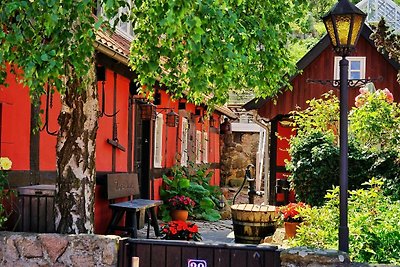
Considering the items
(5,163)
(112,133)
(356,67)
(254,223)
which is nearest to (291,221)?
(254,223)

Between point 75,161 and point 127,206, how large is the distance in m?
3.33

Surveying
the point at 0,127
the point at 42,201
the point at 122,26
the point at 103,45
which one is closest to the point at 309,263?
the point at 42,201

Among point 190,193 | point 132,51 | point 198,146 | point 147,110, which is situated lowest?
point 190,193

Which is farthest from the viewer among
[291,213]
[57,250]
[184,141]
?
[184,141]

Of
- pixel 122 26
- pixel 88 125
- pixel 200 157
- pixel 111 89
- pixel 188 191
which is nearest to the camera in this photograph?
pixel 88 125

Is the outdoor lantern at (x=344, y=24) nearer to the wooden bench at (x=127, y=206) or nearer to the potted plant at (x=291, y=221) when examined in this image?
the potted plant at (x=291, y=221)

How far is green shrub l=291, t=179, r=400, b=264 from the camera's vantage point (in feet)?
16.8

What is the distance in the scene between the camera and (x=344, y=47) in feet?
17.0

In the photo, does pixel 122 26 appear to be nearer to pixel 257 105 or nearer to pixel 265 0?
pixel 257 105

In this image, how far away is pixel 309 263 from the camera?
4.67 metres

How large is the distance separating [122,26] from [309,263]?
331 inches

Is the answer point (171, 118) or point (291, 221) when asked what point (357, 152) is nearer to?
point (291, 221)

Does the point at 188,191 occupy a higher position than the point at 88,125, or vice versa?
the point at 88,125

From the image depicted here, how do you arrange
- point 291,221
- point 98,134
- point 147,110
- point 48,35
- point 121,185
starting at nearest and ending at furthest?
point 48,35
point 291,221
point 98,134
point 121,185
point 147,110
